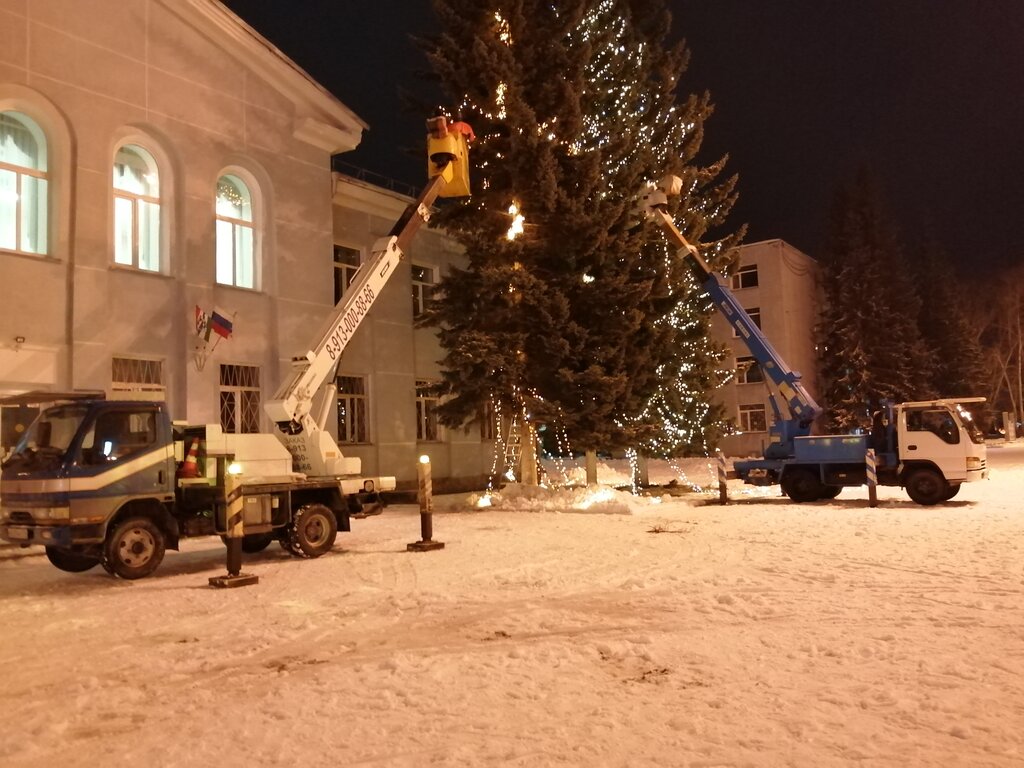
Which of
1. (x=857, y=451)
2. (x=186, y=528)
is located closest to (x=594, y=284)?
(x=857, y=451)

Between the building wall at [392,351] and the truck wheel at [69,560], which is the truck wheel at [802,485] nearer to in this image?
the building wall at [392,351]

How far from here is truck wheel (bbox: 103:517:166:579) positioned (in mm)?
10703

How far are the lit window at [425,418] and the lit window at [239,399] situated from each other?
6.30 meters

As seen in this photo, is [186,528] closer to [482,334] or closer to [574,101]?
[482,334]

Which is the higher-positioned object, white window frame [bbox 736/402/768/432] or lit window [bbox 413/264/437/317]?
lit window [bbox 413/264/437/317]

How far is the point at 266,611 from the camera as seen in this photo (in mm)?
8711

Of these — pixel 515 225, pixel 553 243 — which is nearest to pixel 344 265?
pixel 515 225

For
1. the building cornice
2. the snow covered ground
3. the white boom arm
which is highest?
the building cornice

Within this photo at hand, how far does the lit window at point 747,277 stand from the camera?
1870 inches

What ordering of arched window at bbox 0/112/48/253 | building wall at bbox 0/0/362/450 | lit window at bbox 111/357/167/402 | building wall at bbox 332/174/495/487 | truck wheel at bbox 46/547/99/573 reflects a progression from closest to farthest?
1. truck wheel at bbox 46/547/99/573
2. arched window at bbox 0/112/48/253
3. building wall at bbox 0/0/362/450
4. lit window at bbox 111/357/167/402
5. building wall at bbox 332/174/495/487

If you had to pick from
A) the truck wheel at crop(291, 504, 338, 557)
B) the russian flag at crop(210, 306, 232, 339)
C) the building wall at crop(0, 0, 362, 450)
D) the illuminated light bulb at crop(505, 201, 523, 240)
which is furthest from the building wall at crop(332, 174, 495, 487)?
the truck wheel at crop(291, 504, 338, 557)

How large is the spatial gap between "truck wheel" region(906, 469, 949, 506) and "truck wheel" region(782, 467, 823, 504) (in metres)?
2.14

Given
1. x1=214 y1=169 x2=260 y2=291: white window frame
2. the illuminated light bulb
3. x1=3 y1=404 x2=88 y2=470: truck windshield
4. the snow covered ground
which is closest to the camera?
the snow covered ground

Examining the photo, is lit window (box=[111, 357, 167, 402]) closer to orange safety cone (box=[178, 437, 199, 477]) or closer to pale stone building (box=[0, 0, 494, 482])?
pale stone building (box=[0, 0, 494, 482])
